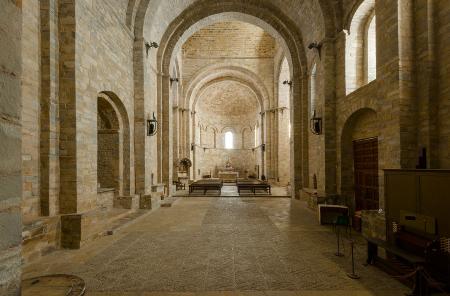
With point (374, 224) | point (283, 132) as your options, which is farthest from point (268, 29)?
point (374, 224)

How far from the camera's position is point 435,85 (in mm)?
5816

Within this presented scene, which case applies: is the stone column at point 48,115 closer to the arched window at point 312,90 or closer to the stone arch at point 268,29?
the stone arch at point 268,29

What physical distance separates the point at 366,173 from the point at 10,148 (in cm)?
914

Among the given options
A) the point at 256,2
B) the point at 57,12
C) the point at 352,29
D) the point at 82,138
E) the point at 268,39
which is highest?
the point at 268,39

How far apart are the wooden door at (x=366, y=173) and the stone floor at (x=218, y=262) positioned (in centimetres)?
190

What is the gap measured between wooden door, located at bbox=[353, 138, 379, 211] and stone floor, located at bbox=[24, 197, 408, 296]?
6.24 feet

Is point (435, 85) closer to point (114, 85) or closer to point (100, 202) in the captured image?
point (114, 85)

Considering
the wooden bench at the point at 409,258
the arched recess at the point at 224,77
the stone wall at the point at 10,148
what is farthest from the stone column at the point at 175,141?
the stone wall at the point at 10,148

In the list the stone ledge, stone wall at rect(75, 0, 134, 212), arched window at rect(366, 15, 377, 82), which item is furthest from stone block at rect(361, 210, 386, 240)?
the stone ledge

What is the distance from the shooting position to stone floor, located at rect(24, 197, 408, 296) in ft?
13.8

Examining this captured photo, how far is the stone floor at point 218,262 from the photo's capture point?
13.8 ft

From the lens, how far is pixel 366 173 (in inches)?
335

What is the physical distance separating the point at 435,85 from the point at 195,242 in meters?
6.60

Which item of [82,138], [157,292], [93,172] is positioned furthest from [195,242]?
[82,138]
